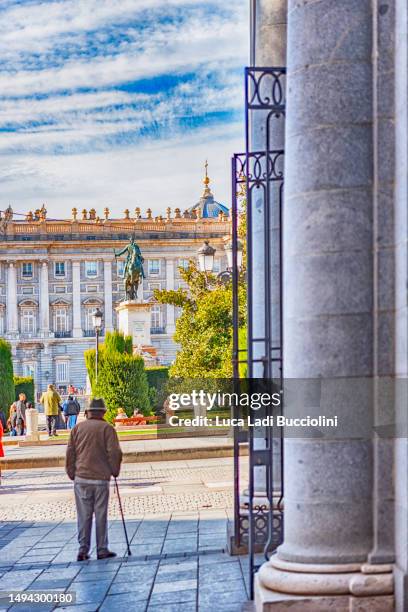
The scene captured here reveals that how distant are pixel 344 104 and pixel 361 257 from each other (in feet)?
2.63

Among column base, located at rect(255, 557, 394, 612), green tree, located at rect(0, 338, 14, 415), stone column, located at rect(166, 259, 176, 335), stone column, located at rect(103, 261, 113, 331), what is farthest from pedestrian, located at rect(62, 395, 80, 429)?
stone column, located at rect(103, 261, 113, 331)

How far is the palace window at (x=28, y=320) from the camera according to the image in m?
98.1

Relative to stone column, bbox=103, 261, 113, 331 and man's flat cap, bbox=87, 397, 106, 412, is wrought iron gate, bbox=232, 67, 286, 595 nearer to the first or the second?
man's flat cap, bbox=87, 397, 106, 412

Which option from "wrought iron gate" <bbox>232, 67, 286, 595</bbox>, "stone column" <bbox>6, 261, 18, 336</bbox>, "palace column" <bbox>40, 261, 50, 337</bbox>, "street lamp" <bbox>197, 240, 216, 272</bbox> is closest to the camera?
"wrought iron gate" <bbox>232, 67, 286, 595</bbox>

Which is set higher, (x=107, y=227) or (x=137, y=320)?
(x=107, y=227)

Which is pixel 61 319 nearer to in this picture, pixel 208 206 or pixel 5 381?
pixel 208 206

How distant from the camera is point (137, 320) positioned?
4553 cm

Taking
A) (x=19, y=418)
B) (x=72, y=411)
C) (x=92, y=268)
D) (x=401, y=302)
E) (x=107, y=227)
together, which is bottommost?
(x=19, y=418)

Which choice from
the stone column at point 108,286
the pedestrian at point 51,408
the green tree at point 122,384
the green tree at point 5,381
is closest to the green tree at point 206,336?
the green tree at point 122,384

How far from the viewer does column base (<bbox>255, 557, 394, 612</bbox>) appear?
17.4 ft

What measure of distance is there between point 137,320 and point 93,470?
119ft

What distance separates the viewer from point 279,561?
18.3ft

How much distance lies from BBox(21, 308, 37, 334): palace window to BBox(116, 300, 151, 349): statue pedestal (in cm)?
5360

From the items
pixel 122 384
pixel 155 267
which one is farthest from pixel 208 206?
pixel 122 384
